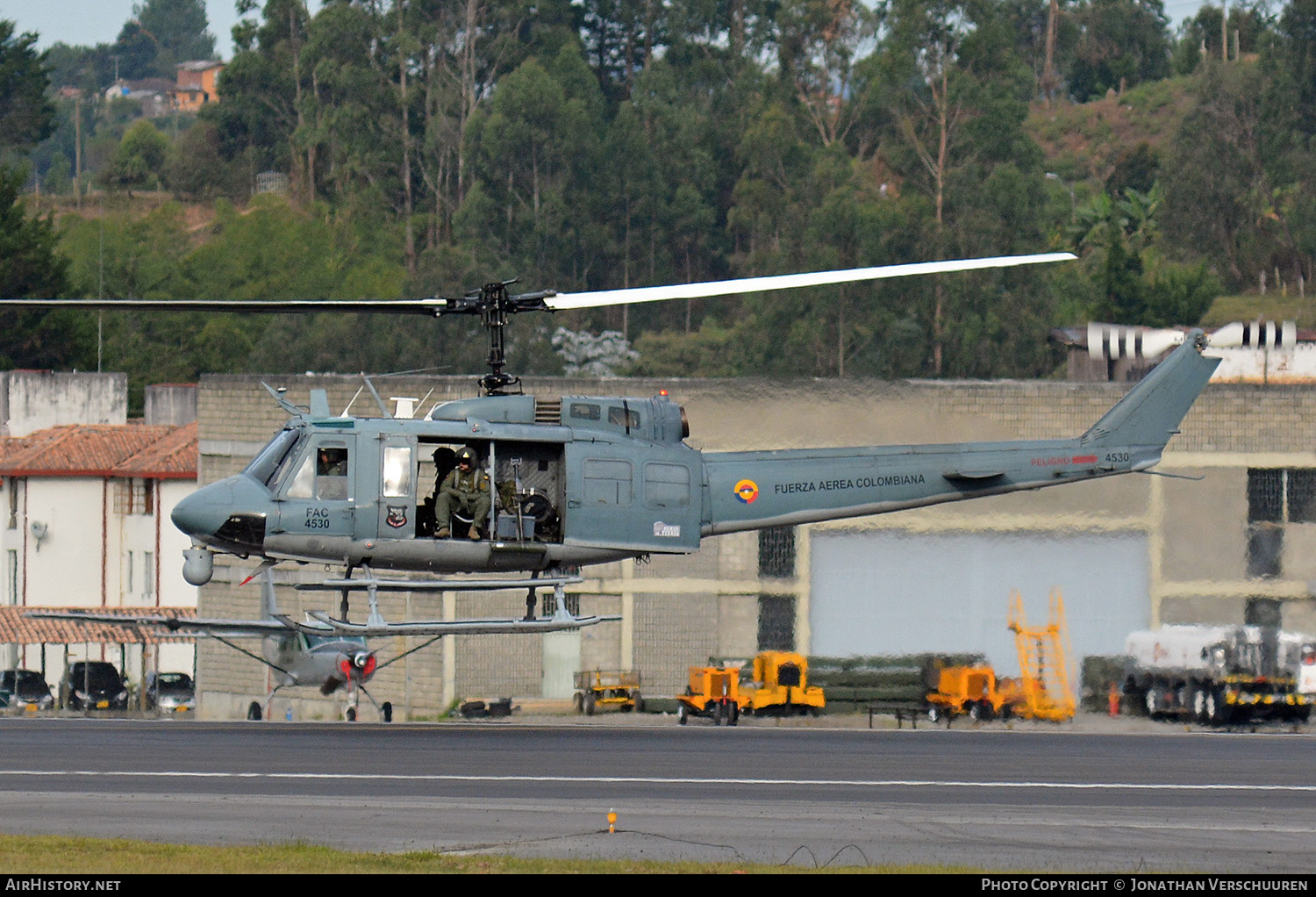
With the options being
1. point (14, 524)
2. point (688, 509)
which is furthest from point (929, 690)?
point (14, 524)

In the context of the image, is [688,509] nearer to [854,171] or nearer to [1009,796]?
[1009,796]

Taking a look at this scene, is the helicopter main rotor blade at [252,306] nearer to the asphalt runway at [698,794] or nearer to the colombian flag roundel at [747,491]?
the colombian flag roundel at [747,491]

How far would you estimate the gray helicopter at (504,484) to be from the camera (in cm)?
2780

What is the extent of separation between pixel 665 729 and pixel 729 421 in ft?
A: 31.8

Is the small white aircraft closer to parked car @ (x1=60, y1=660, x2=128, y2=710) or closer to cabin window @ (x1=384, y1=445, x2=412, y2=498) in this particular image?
cabin window @ (x1=384, y1=445, x2=412, y2=498)

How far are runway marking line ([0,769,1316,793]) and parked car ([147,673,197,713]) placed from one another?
124 ft

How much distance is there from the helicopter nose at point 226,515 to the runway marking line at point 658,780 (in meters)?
3.58

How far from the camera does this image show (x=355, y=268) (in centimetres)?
13788

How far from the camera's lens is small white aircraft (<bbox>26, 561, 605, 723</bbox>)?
2894 centimetres

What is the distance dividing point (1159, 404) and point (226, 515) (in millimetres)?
14350

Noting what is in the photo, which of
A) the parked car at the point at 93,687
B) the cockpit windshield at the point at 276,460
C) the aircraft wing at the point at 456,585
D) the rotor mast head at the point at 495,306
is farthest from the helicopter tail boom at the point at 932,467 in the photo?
the parked car at the point at 93,687

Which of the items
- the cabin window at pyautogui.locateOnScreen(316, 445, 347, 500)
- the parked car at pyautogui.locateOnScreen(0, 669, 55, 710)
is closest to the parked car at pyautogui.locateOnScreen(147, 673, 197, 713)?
the parked car at pyautogui.locateOnScreen(0, 669, 55, 710)

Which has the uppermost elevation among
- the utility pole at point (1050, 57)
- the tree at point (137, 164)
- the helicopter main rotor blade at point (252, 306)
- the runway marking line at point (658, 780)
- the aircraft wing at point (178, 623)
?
the utility pole at point (1050, 57)

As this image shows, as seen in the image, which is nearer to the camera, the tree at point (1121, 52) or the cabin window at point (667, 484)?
the cabin window at point (667, 484)
